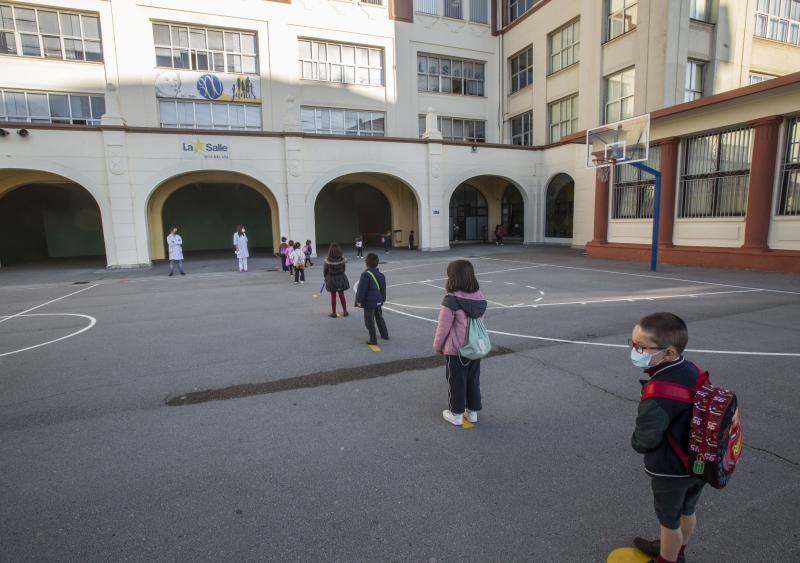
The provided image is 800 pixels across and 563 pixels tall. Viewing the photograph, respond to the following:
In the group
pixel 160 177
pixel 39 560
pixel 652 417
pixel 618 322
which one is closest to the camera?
pixel 652 417

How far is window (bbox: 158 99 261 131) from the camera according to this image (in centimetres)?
2266

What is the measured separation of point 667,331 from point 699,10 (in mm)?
24284

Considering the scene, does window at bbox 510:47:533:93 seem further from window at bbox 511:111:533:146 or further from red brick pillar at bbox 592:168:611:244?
red brick pillar at bbox 592:168:611:244

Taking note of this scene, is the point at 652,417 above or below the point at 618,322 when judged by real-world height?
above

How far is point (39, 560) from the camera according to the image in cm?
269

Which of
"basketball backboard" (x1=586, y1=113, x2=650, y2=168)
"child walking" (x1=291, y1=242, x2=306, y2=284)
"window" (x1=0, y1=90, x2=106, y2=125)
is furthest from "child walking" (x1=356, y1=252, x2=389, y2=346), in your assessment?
"window" (x1=0, y1=90, x2=106, y2=125)

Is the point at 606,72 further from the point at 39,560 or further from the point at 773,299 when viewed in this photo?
the point at 39,560

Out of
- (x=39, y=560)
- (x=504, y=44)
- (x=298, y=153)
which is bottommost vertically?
(x=39, y=560)

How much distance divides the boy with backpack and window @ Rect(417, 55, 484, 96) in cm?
2820

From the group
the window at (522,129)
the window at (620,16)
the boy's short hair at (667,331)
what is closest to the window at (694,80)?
the window at (620,16)

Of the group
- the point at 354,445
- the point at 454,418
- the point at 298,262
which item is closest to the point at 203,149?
the point at 298,262

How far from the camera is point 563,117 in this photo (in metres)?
25.6

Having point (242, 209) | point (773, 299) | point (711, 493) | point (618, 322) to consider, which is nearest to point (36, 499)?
point (711, 493)

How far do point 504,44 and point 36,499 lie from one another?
107ft
